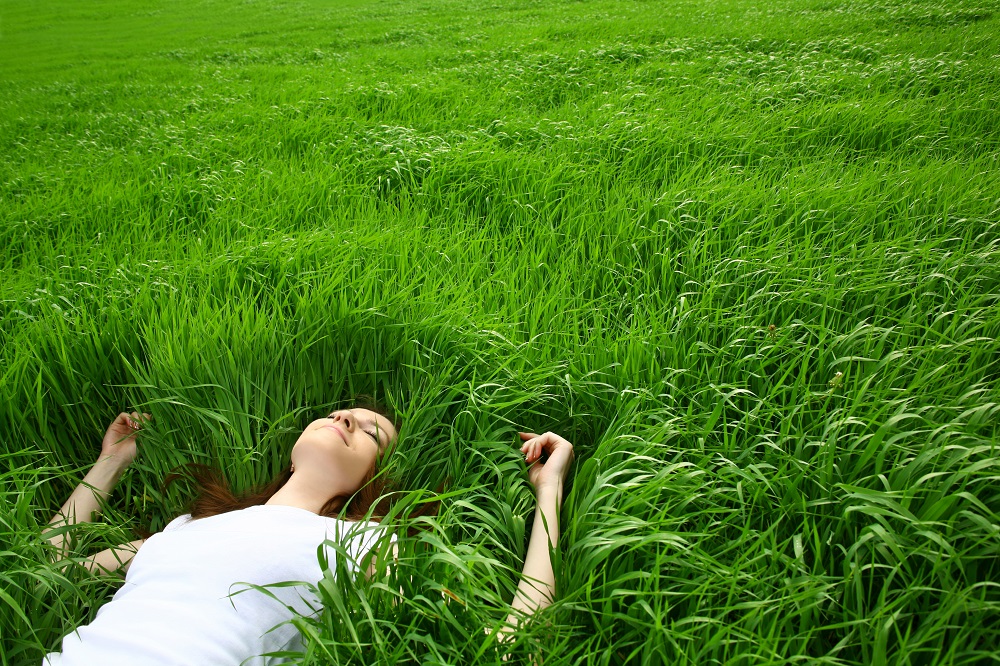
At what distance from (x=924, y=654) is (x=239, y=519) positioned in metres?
1.58

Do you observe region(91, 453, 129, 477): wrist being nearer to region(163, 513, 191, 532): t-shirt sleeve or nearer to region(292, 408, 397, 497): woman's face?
region(163, 513, 191, 532): t-shirt sleeve

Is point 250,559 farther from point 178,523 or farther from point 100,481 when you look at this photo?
point 100,481

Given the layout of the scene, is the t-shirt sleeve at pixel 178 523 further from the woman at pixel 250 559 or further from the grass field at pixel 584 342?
the grass field at pixel 584 342

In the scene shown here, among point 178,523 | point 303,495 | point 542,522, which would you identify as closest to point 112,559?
point 178,523

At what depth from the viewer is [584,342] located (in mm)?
2361

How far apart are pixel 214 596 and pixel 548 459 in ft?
3.04

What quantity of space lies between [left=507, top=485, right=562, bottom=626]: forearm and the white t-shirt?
367 millimetres

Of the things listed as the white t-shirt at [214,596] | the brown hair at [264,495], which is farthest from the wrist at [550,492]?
the white t-shirt at [214,596]

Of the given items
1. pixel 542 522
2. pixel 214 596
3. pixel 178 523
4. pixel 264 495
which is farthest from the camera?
pixel 264 495

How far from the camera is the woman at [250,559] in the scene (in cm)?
134

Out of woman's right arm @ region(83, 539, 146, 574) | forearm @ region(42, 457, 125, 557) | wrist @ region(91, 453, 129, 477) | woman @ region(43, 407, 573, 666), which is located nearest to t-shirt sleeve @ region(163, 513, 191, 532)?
woman @ region(43, 407, 573, 666)

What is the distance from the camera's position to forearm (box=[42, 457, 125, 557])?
1.79m

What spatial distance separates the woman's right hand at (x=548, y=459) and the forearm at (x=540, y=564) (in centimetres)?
6

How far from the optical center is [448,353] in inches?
88.4
